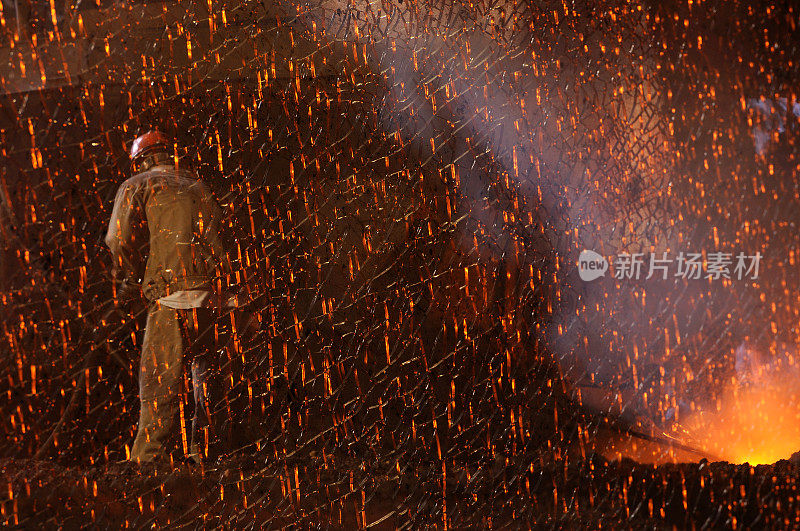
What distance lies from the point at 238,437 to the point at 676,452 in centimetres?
84

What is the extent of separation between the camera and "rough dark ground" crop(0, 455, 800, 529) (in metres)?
0.97

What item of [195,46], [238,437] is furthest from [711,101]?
[238,437]

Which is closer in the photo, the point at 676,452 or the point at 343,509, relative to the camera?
the point at 343,509

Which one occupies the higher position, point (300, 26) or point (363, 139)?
point (300, 26)

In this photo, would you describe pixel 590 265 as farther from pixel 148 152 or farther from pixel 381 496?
pixel 148 152

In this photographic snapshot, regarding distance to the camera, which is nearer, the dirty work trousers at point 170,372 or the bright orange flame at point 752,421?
the dirty work trousers at point 170,372

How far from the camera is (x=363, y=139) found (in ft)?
3.25

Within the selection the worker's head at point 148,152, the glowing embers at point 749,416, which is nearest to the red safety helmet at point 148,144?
the worker's head at point 148,152

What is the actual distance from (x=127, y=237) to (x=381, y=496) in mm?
579

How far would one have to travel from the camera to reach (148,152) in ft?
3.05

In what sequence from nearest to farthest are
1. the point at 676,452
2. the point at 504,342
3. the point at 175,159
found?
the point at 175,159, the point at 504,342, the point at 676,452

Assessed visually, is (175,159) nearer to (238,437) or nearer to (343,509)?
(238,437)

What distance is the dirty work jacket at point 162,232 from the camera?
926 millimetres

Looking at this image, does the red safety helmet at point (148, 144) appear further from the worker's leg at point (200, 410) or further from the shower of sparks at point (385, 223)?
the worker's leg at point (200, 410)
